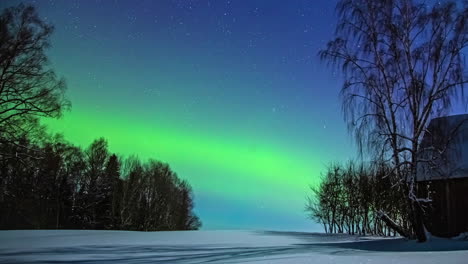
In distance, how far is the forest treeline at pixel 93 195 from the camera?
37.4 metres

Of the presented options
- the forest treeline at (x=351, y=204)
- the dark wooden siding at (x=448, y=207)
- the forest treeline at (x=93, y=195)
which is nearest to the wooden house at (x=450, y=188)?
the dark wooden siding at (x=448, y=207)

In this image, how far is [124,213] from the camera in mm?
47469

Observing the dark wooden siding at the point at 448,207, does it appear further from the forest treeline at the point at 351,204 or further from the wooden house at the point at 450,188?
the forest treeline at the point at 351,204

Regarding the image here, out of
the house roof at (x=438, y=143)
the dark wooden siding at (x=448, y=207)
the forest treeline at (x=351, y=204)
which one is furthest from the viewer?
the forest treeline at (x=351, y=204)

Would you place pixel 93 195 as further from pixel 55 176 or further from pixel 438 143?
pixel 438 143

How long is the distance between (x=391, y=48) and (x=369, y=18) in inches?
59.0

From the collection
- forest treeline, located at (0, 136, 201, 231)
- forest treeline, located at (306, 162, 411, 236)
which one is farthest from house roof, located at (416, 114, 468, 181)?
forest treeline, located at (0, 136, 201, 231)

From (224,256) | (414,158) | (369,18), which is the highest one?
(369,18)

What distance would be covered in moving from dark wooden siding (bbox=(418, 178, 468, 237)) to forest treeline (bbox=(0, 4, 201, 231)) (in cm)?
1888

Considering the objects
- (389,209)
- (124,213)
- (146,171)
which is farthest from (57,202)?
(389,209)

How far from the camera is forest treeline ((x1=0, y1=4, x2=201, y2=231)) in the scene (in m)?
20.9

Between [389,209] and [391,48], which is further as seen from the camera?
[389,209]

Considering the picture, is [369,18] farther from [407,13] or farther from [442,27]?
[442,27]

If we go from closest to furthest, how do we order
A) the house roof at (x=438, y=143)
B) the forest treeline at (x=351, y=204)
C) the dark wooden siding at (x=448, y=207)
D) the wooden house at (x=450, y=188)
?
the house roof at (x=438, y=143), the wooden house at (x=450, y=188), the dark wooden siding at (x=448, y=207), the forest treeline at (x=351, y=204)
